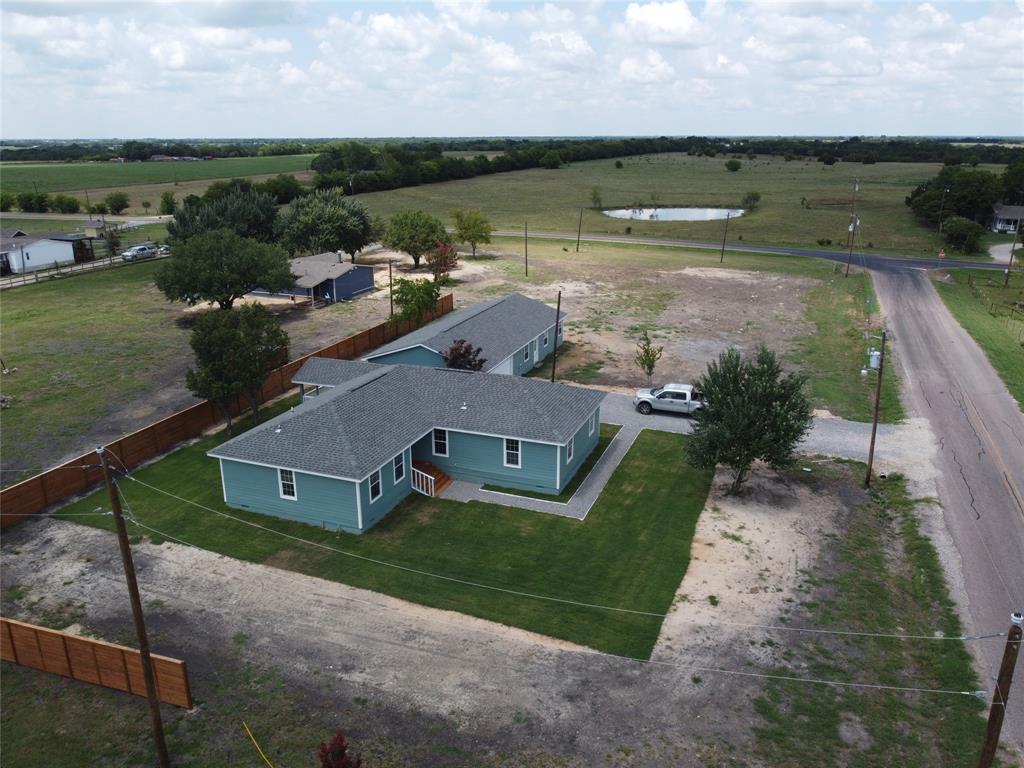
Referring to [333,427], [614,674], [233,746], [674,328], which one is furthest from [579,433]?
[674,328]

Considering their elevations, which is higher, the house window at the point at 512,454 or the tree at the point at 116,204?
the tree at the point at 116,204

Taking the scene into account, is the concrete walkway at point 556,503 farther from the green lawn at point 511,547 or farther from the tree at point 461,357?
the tree at point 461,357

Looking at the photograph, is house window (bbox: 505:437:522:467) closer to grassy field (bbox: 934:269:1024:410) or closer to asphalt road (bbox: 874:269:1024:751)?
asphalt road (bbox: 874:269:1024:751)

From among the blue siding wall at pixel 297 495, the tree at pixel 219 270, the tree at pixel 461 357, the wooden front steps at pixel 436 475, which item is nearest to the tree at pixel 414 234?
the tree at pixel 219 270

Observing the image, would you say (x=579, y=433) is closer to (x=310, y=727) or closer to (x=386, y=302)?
(x=310, y=727)

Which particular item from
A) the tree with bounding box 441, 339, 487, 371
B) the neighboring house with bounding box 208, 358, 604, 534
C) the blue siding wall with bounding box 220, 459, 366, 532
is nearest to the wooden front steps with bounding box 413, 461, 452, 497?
the neighboring house with bounding box 208, 358, 604, 534

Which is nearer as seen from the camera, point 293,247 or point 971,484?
point 971,484
